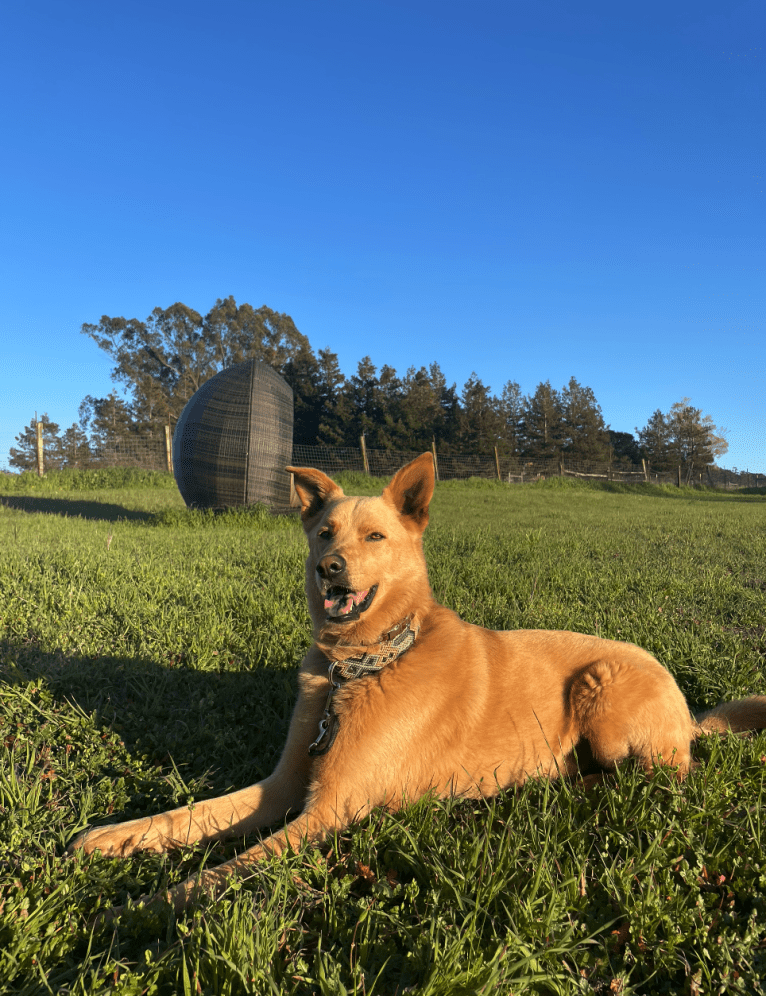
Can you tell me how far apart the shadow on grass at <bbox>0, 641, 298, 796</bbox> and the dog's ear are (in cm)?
137

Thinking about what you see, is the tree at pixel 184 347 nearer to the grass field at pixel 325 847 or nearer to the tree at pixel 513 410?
the tree at pixel 513 410

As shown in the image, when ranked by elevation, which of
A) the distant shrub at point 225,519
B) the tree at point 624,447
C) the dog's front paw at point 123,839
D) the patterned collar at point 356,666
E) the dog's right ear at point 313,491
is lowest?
the dog's front paw at point 123,839

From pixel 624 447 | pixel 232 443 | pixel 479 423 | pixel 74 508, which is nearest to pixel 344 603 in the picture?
pixel 232 443

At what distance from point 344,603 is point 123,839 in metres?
1.21

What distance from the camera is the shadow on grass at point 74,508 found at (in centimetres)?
1148

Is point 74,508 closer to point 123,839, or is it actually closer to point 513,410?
point 123,839

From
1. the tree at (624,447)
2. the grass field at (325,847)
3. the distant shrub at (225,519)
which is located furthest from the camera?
the tree at (624,447)

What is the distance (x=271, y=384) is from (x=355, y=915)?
10588 millimetres

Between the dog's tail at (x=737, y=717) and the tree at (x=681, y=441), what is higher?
the tree at (x=681, y=441)

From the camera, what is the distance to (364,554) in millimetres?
2484

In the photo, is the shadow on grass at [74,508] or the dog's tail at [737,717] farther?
the shadow on grass at [74,508]

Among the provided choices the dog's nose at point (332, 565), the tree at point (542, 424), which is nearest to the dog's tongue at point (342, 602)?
the dog's nose at point (332, 565)

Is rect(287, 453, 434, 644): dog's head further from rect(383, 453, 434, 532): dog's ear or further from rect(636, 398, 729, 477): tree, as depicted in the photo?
rect(636, 398, 729, 477): tree

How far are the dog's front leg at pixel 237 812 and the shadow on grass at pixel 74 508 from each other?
31.0 feet
